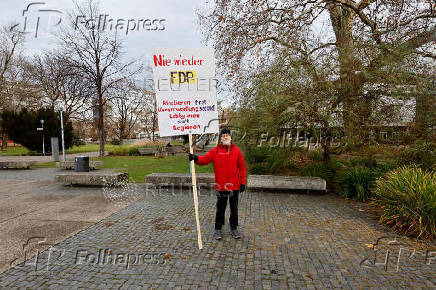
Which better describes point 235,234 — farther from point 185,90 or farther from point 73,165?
point 73,165

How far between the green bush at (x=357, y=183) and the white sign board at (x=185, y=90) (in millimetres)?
4588

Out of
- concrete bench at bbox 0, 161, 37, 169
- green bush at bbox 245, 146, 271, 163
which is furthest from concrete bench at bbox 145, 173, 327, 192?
concrete bench at bbox 0, 161, 37, 169

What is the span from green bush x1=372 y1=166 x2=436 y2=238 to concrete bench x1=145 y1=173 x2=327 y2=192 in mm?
1857

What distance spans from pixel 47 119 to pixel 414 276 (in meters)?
27.1

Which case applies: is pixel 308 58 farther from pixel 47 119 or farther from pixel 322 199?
pixel 47 119

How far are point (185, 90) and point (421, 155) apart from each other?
20.3 feet

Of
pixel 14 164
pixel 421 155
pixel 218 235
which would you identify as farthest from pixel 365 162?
pixel 14 164

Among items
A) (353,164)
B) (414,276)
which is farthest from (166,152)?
(414,276)

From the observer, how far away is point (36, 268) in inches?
110

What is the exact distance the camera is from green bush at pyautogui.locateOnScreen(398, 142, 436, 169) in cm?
551

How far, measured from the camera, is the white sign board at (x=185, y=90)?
3.40 meters

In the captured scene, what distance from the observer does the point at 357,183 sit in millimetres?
5926

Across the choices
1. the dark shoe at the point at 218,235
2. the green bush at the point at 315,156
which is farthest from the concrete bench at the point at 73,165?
the green bush at the point at 315,156

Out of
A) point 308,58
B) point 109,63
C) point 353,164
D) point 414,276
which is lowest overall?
point 414,276
